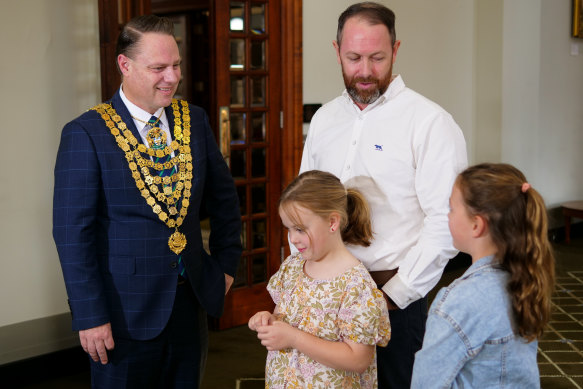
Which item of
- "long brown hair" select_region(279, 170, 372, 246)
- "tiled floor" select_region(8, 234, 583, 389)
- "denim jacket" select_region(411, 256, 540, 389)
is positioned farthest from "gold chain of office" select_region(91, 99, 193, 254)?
"tiled floor" select_region(8, 234, 583, 389)

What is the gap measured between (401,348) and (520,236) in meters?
0.72

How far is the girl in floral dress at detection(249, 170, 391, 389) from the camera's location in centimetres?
199

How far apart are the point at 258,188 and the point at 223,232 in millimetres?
2407

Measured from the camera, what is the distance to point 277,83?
4.93m

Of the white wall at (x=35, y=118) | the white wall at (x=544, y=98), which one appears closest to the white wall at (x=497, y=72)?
the white wall at (x=544, y=98)

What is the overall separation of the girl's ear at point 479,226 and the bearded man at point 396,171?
0.41 m

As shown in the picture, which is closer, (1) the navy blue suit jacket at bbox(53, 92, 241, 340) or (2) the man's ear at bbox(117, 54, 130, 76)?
(1) the navy blue suit jacket at bbox(53, 92, 241, 340)

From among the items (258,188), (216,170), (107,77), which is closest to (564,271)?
(258,188)

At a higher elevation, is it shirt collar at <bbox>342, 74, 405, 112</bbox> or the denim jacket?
shirt collar at <bbox>342, 74, 405, 112</bbox>

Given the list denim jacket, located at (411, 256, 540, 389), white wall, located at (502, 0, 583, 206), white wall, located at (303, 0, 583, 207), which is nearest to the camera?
denim jacket, located at (411, 256, 540, 389)

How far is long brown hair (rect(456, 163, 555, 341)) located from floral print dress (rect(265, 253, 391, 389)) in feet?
1.52

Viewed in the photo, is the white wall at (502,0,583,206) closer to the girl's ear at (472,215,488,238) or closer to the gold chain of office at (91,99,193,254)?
the gold chain of office at (91,99,193,254)

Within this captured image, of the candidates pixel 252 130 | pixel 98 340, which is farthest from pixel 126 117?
pixel 252 130

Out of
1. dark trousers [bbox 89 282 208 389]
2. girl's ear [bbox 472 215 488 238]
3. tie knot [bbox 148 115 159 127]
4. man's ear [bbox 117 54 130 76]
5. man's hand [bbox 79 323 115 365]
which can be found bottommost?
dark trousers [bbox 89 282 208 389]
